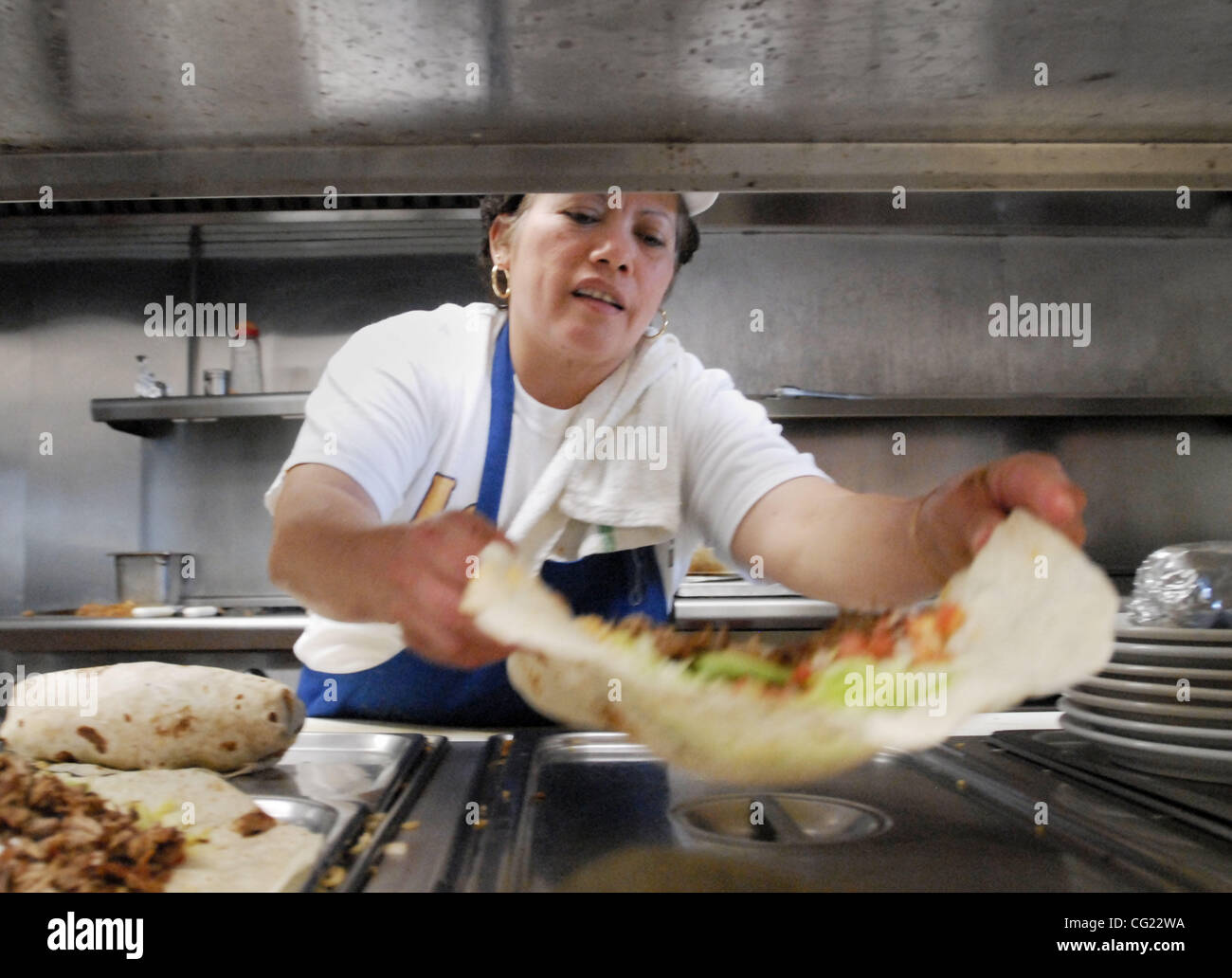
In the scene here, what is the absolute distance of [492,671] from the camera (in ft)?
3.19

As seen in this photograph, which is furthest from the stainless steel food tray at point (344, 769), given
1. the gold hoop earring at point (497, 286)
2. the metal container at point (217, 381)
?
the metal container at point (217, 381)

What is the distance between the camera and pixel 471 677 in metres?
0.98

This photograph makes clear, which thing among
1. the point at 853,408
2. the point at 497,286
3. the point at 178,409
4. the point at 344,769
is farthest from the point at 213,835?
the point at 853,408

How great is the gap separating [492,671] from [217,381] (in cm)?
60

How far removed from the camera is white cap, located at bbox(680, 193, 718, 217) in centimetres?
72

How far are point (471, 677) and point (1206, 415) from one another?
3.66 ft

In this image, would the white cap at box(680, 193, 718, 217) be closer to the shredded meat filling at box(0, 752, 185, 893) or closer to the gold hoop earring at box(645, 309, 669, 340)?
the gold hoop earring at box(645, 309, 669, 340)

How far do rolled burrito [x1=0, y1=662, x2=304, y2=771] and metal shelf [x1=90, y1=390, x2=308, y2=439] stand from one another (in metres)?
0.29

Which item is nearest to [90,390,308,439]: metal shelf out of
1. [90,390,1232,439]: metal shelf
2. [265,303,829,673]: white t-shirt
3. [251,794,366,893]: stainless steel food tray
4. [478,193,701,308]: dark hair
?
[90,390,1232,439]: metal shelf

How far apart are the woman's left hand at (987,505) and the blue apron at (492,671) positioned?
29 cm

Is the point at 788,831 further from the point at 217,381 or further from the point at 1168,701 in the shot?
the point at 217,381

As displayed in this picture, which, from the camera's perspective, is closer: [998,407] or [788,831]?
[788,831]

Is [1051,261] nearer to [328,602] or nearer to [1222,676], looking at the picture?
[1222,676]

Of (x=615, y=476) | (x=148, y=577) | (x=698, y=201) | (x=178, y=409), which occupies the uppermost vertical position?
(x=698, y=201)
